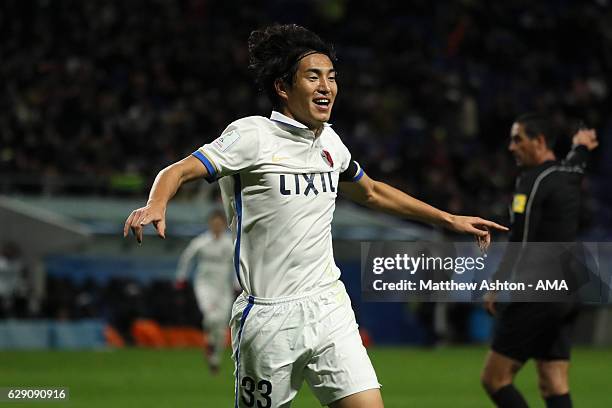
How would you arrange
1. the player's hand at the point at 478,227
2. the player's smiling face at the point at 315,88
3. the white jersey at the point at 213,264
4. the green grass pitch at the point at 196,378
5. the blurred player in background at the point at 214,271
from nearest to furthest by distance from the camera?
1. the player's smiling face at the point at 315,88
2. the player's hand at the point at 478,227
3. the green grass pitch at the point at 196,378
4. the blurred player in background at the point at 214,271
5. the white jersey at the point at 213,264

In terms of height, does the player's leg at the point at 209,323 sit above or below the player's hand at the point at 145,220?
below

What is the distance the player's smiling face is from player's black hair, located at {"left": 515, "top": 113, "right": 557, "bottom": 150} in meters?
2.91

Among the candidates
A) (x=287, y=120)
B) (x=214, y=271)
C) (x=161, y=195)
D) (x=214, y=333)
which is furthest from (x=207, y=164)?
(x=214, y=271)

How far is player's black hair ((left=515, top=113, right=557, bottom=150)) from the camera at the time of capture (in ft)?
26.8

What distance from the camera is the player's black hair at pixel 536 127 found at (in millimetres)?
8172

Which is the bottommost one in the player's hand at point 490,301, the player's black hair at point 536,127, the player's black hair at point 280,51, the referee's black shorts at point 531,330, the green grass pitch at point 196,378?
the green grass pitch at point 196,378

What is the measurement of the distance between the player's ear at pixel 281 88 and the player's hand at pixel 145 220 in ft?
3.54

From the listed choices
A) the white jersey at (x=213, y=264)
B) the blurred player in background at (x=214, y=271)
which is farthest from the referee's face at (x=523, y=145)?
the white jersey at (x=213, y=264)

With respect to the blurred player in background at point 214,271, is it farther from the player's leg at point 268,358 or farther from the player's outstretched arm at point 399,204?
the player's leg at point 268,358

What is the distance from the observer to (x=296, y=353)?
544 cm

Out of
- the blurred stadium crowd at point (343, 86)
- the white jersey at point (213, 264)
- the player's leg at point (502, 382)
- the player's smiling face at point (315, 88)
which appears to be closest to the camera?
the player's smiling face at point (315, 88)

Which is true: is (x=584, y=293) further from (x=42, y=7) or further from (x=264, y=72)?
(x=42, y=7)

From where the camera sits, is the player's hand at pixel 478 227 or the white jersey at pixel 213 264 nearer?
the player's hand at pixel 478 227

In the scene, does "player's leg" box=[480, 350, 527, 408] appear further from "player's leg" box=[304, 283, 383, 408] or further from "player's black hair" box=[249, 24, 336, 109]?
"player's black hair" box=[249, 24, 336, 109]
